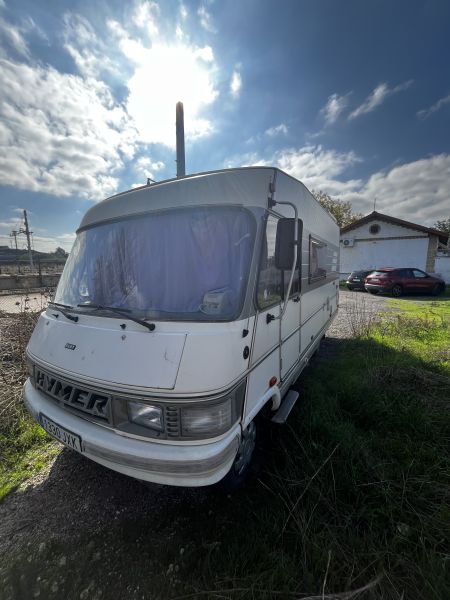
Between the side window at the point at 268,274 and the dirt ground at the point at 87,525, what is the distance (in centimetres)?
173

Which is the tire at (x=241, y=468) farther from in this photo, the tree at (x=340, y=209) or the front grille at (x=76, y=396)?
the tree at (x=340, y=209)

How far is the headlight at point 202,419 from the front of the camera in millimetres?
1776

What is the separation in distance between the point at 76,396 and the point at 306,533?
1971mm

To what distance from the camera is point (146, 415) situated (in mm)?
1850

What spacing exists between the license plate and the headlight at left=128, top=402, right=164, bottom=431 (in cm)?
49

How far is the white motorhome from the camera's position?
1793 mm

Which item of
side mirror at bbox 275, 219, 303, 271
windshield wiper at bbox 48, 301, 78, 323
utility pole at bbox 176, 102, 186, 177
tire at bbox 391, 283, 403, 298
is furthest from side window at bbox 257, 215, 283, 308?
tire at bbox 391, 283, 403, 298

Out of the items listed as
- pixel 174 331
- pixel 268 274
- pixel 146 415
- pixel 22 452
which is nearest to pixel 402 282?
pixel 268 274

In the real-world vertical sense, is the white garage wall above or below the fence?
above

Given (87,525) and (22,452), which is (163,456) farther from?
(22,452)

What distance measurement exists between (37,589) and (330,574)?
6.27 feet

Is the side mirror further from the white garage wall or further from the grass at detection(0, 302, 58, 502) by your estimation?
the white garage wall

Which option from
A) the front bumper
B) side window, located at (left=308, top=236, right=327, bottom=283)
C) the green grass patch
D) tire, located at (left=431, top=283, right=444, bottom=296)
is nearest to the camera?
the front bumper

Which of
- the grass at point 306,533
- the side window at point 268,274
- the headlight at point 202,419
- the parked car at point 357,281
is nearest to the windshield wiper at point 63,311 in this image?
the headlight at point 202,419
